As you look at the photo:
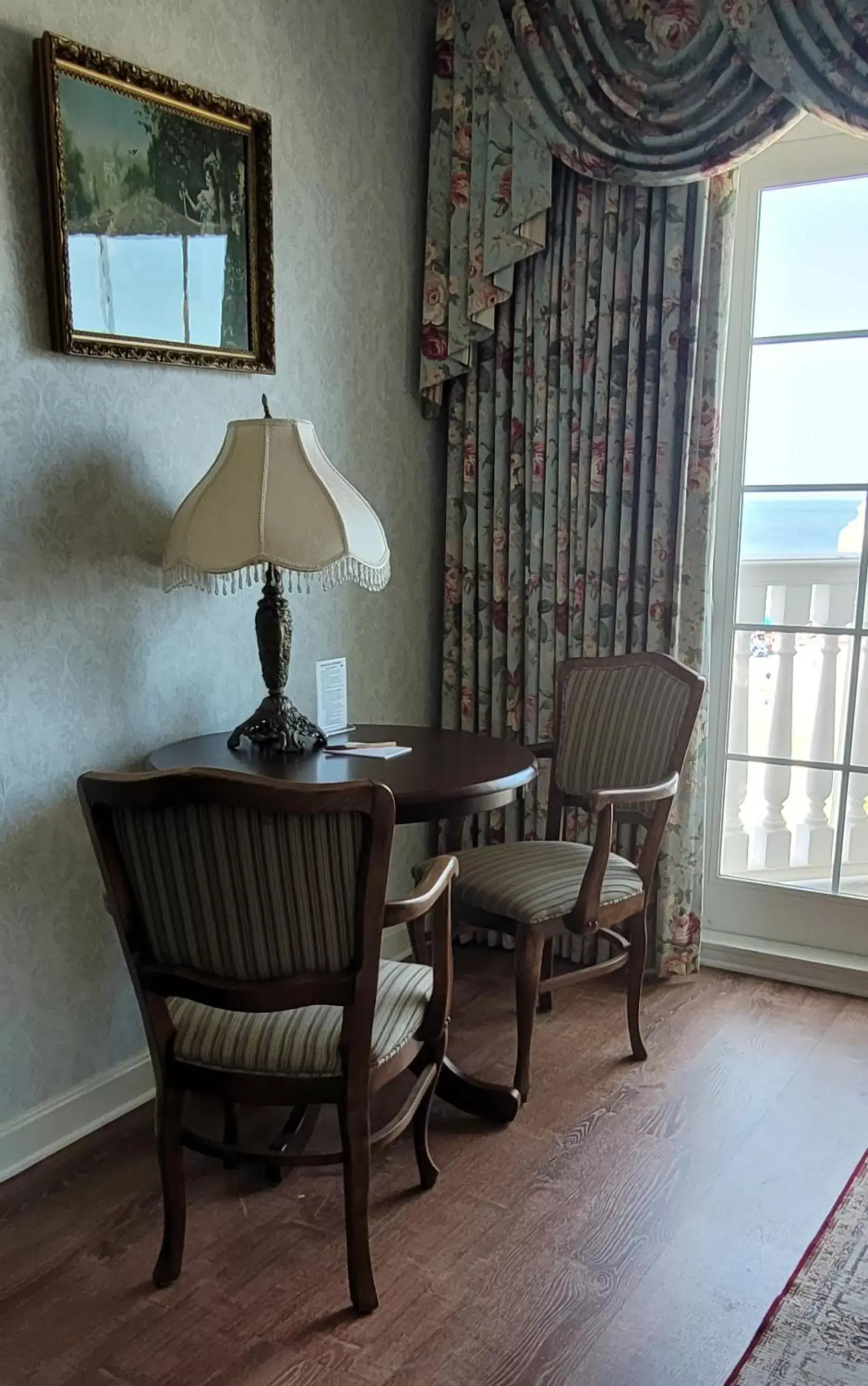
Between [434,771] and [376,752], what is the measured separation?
0.22 meters

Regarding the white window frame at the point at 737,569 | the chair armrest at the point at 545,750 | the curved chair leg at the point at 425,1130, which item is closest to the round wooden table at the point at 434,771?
the curved chair leg at the point at 425,1130

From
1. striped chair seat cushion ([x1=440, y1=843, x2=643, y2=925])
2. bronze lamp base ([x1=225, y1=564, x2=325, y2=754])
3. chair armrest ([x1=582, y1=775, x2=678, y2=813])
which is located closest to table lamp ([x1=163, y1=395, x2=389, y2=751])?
bronze lamp base ([x1=225, y1=564, x2=325, y2=754])

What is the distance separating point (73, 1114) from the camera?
2.32m

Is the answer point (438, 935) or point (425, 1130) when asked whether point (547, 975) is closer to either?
point (425, 1130)

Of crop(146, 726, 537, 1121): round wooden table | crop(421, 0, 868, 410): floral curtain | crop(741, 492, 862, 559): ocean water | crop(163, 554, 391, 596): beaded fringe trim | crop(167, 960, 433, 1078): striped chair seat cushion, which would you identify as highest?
crop(421, 0, 868, 410): floral curtain

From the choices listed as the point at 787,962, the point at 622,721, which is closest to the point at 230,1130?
the point at 622,721

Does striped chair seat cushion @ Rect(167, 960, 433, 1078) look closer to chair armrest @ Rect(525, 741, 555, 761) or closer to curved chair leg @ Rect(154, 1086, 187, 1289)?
curved chair leg @ Rect(154, 1086, 187, 1289)

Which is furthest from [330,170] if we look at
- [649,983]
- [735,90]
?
[649,983]

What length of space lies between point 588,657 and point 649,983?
0.94 m

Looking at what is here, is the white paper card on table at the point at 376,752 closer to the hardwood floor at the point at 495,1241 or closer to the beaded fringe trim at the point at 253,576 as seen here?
the beaded fringe trim at the point at 253,576

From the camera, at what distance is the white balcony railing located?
3.02 metres

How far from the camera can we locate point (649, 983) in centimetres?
309

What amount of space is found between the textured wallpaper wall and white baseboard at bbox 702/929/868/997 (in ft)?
3.99

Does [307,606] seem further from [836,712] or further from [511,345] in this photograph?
[836,712]
